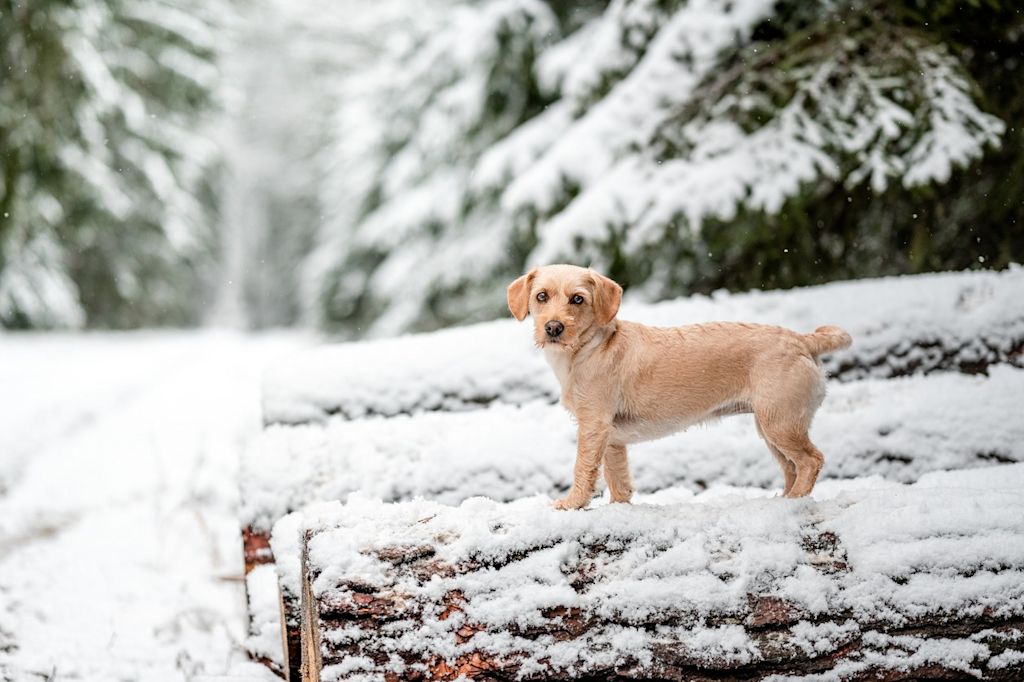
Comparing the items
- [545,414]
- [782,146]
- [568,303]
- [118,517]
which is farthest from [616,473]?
[118,517]

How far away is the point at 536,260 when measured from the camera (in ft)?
16.8

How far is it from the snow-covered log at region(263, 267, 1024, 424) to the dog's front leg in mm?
1444

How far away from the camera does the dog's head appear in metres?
2.47

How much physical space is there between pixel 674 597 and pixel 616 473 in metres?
0.68

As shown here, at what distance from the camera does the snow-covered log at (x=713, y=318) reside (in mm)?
3965

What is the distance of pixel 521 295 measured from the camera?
2666 millimetres

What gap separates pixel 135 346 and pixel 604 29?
11792mm

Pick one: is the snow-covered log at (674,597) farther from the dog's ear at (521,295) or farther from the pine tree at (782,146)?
the pine tree at (782,146)

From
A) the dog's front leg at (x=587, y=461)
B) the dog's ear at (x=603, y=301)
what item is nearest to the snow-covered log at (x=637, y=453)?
the dog's front leg at (x=587, y=461)

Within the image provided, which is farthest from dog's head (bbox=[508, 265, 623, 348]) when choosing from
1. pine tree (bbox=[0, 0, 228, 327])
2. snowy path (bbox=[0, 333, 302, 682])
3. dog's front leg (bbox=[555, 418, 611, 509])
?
pine tree (bbox=[0, 0, 228, 327])

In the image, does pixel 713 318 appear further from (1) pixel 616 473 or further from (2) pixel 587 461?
(2) pixel 587 461

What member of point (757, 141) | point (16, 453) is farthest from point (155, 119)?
point (757, 141)

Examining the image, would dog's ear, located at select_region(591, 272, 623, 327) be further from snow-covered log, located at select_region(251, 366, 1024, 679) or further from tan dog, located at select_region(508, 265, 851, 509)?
snow-covered log, located at select_region(251, 366, 1024, 679)

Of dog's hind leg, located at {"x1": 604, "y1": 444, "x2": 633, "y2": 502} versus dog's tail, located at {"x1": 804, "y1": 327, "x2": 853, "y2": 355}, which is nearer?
dog's tail, located at {"x1": 804, "y1": 327, "x2": 853, "y2": 355}
